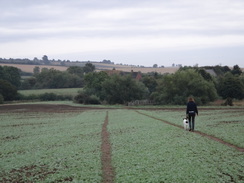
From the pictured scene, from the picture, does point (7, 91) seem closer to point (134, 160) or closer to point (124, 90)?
point (124, 90)

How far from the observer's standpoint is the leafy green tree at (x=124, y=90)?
102062mm

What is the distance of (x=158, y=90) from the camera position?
102m

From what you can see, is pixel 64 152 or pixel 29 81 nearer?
pixel 64 152

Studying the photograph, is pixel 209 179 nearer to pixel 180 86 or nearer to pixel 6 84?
pixel 180 86

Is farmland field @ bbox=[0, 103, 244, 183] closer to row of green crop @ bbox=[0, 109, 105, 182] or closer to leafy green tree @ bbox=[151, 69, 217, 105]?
row of green crop @ bbox=[0, 109, 105, 182]

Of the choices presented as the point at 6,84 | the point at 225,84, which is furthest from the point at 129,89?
the point at 6,84

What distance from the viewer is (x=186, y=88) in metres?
89.6

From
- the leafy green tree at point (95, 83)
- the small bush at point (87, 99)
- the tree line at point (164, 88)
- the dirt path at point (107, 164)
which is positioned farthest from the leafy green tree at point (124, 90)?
the dirt path at point (107, 164)

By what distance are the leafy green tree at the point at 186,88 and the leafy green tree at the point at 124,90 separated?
9571 millimetres

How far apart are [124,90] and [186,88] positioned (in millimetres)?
22176

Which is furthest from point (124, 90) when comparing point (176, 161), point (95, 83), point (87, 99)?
point (176, 161)

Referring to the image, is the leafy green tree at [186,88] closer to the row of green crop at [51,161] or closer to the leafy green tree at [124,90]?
the leafy green tree at [124,90]

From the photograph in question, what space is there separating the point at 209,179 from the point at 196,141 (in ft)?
28.3

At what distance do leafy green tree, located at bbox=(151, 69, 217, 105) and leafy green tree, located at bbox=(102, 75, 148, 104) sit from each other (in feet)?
31.4
